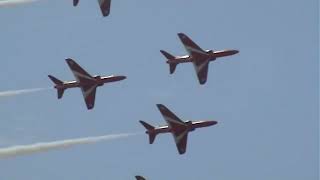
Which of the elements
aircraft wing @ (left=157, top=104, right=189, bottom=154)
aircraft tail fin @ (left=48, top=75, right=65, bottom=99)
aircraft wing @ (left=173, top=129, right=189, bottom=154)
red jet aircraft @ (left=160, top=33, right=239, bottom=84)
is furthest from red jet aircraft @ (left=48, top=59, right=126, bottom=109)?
aircraft wing @ (left=173, top=129, right=189, bottom=154)

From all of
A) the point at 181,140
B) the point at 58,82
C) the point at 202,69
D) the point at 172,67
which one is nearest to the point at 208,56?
the point at 202,69

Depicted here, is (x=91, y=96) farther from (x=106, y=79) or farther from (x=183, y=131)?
(x=183, y=131)

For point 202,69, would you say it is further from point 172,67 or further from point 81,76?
point 81,76

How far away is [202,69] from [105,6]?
54.2 feet

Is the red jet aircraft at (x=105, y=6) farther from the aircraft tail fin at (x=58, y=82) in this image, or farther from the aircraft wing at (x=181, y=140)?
the aircraft wing at (x=181, y=140)

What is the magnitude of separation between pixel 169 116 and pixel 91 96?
12320 millimetres

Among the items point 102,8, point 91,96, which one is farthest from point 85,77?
point 102,8

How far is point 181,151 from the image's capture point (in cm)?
9588

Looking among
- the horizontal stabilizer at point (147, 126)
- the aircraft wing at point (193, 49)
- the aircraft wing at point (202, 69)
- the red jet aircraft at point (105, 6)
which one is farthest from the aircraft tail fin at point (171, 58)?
the red jet aircraft at point (105, 6)

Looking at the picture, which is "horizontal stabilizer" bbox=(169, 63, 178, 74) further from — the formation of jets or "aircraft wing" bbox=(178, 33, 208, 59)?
"aircraft wing" bbox=(178, 33, 208, 59)

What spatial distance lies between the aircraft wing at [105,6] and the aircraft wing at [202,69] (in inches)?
564

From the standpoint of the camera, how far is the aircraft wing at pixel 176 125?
94.1m

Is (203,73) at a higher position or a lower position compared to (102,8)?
lower

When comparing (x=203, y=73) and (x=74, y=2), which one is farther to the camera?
(x=203, y=73)
